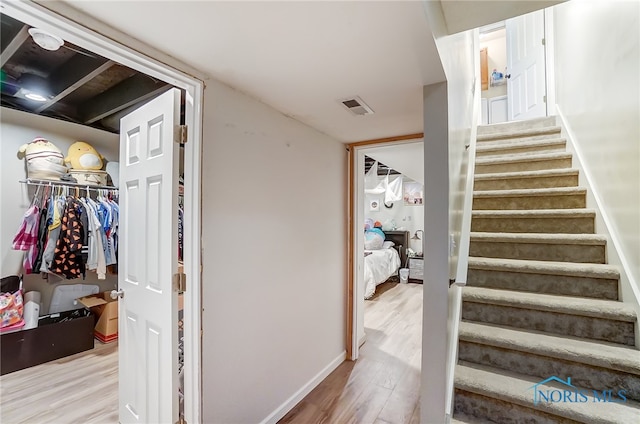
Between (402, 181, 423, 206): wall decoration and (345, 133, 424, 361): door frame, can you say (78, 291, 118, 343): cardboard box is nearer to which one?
(345, 133, 424, 361): door frame

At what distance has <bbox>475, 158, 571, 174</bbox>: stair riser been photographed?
103 inches

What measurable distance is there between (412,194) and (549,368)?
5.46m

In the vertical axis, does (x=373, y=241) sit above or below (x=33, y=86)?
below

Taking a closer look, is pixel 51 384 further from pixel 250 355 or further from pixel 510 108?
pixel 510 108

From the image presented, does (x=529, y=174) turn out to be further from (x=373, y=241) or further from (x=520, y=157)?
(x=373, y=241)

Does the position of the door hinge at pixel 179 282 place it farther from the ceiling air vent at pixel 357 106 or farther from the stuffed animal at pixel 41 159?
the stuffed animal at pixel 41 159

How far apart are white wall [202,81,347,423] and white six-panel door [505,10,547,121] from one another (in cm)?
321

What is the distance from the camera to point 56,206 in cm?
279

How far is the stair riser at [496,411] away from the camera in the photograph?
1458mm

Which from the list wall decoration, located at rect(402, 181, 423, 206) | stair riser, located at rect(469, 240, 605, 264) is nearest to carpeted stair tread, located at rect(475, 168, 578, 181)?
stair riser, located at rect(469, 240, 605, 264)

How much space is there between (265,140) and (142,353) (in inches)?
56.5

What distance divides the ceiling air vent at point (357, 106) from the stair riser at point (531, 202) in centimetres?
148

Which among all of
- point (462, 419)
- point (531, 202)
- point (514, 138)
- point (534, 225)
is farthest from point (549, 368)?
point (514, 138)

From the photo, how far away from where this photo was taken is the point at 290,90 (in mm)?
1639
